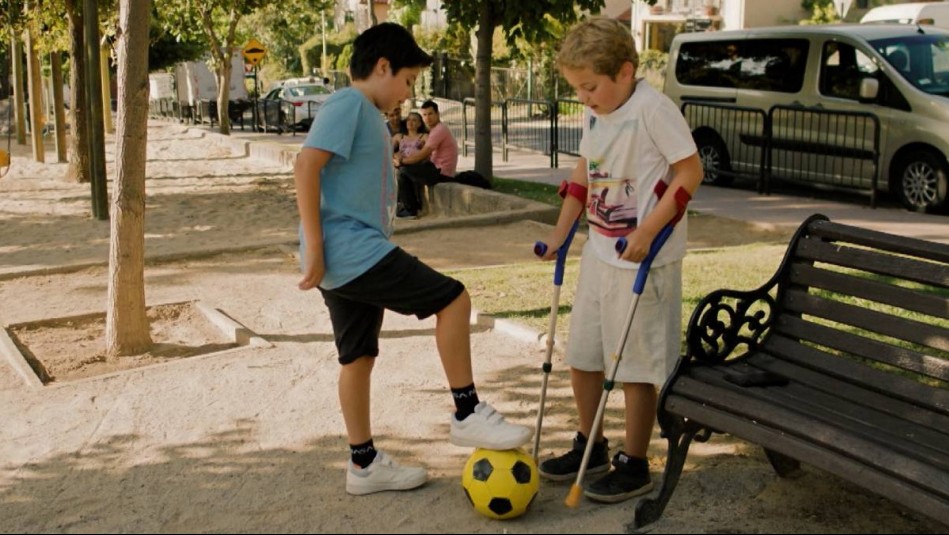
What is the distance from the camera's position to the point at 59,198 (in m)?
16.1

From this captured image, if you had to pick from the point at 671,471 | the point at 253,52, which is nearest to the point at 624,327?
the point at 671,471

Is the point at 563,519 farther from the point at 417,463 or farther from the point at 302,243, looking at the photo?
the point at 302,243

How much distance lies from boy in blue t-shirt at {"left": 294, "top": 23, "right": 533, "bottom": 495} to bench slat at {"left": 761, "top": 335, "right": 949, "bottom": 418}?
1.12 metres

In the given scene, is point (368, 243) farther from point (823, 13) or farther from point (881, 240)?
point (823, 13)

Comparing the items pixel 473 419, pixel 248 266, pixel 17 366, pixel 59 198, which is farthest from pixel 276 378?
pixel 59 198

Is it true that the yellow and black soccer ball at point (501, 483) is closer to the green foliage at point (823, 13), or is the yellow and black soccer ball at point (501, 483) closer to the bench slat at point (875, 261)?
the bench slat at point (875, 261)

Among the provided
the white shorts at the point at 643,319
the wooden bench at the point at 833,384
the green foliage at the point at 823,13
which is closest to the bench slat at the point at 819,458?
the wooden bench at the point at 833,384

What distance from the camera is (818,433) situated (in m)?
3.53

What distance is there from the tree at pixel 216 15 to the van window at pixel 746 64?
16.8 meters

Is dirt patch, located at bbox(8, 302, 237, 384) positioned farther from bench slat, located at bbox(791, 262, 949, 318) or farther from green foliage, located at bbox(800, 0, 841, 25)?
green foliage, located at bbox(800, 0, 841, 25)

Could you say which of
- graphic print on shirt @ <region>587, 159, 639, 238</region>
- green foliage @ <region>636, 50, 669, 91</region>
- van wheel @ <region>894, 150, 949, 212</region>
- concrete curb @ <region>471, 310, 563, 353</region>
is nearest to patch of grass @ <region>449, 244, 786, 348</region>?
concrete curb @ <region>471, 310, 563, 353</region>

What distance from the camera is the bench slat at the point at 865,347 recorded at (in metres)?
3.89

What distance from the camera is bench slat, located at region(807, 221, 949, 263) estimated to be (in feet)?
12.9

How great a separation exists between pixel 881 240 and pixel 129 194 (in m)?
4.75
